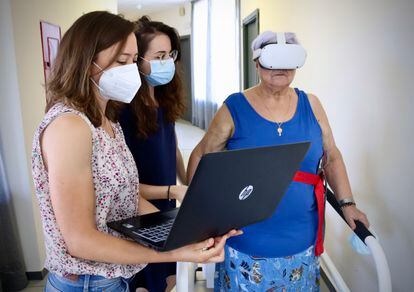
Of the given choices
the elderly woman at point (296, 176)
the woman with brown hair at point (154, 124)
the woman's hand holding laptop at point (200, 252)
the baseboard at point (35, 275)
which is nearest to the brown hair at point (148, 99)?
the woman with brown hair at point (154, 124)

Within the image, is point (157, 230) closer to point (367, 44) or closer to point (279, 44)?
point (279, 44)

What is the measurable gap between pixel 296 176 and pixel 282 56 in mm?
386

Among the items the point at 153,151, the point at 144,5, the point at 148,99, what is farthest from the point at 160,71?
the point at 144,5

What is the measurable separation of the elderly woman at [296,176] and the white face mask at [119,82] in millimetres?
365

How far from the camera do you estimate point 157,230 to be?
77 centimetres

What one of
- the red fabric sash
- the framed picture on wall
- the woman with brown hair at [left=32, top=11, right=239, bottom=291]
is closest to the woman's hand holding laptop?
the woman with brown hair at [left=32, top=11, right=239, bottom=291]

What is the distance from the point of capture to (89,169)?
70 centimetres

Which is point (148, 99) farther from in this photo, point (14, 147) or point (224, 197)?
point (14, 147)

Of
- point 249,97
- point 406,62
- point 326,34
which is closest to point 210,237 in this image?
point 249,97

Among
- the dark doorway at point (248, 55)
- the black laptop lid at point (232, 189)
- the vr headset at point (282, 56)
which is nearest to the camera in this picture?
the black laptop lid at point (232, 189)

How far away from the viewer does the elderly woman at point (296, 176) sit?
1124mm

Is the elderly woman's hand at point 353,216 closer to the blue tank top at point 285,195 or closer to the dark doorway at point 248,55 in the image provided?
the blue tank top at point 285,195

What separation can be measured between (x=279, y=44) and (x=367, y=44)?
60cm

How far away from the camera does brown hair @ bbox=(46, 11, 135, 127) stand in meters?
0.77
